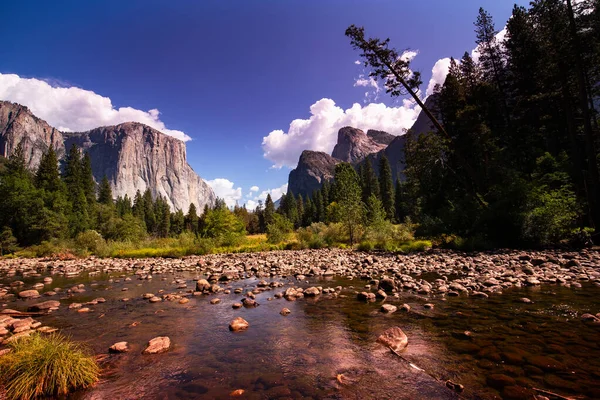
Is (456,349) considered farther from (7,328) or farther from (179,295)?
(7,328)

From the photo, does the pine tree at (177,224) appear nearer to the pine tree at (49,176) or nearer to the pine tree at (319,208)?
the pine tree at (319,208)

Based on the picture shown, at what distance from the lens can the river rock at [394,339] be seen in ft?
14.4

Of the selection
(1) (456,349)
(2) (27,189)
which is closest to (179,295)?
(1) (456,349)

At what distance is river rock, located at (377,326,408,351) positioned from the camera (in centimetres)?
439

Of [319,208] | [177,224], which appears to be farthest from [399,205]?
[177,224]

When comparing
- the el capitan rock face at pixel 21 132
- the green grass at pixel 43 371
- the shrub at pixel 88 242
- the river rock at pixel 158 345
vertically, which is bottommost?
the river rock at pixel 158 345

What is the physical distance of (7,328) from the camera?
594 cm

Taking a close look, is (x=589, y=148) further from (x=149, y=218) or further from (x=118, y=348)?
(x=149, y=218)

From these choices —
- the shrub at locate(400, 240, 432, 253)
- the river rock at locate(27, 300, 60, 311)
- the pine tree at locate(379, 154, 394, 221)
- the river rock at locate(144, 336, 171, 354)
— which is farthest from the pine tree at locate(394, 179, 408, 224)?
the river rock at locate(144, 336, 171, 354)

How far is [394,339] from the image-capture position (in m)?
4.53

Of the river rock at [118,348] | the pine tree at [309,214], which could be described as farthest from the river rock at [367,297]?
the pine tree at [309,214]

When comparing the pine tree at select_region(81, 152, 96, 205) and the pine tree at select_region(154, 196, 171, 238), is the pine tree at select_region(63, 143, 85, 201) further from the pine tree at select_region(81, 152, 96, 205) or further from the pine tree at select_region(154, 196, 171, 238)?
the pine tree at select_region(154, 196, 171, 238)

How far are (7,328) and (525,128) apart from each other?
93.9ft

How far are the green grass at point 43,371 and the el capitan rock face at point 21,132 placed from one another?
8608 inches
